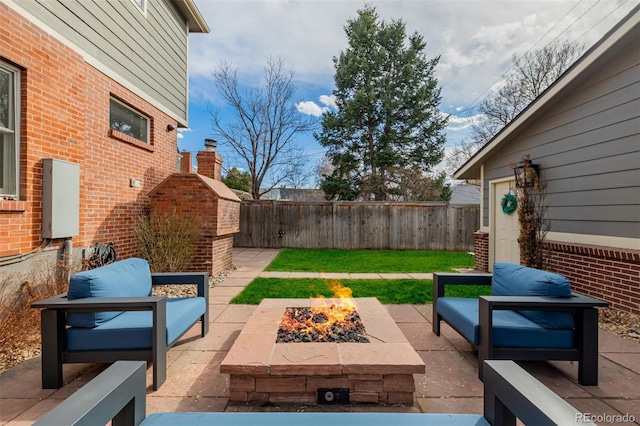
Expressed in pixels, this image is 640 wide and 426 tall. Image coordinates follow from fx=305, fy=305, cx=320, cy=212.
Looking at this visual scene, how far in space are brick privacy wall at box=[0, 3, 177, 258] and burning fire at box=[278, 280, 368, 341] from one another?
3172 mm

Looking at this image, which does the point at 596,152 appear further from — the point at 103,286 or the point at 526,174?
the point at 103,286

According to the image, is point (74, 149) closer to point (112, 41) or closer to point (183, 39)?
point (112, 41)

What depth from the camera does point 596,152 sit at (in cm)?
465

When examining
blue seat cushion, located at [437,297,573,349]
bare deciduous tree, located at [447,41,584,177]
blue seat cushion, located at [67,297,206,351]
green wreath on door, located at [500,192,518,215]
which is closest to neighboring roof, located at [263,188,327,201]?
bare deciduous tree, located at [447,41,584,177]

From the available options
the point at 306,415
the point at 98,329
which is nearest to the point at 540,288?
the point at 306,415

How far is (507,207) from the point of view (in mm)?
6625

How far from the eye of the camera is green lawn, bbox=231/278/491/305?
4.80 m

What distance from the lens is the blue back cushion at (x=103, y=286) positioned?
7.96 feet

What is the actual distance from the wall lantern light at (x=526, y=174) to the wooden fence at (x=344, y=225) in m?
4.86

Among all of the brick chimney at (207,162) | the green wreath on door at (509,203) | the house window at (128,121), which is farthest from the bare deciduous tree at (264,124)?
the green wreath on door at (509,203)

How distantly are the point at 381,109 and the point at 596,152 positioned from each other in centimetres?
1127

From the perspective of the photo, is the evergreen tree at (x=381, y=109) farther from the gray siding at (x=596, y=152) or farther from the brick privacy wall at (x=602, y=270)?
the brick privacy wall at (x=602, y=270)

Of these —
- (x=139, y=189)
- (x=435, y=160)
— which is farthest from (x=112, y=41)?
(x=435, y=160)

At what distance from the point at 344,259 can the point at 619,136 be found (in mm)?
6192
